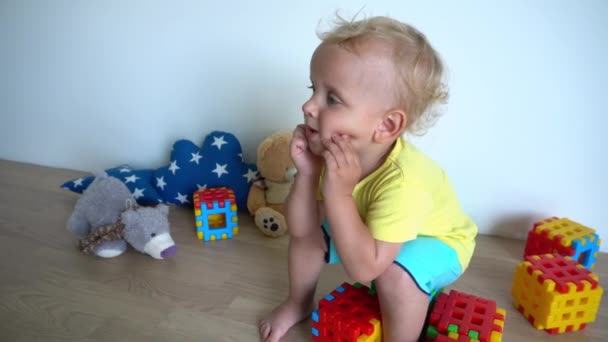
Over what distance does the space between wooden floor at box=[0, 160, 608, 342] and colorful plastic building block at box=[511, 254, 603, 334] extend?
2 cm

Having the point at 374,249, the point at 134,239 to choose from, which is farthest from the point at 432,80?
the point at 134,239

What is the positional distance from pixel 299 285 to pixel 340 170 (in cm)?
31

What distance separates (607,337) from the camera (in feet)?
2.93

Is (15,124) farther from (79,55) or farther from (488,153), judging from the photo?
(488,153)

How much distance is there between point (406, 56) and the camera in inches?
27.5

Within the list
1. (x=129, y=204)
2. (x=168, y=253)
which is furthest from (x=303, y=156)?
(x=129, y=204)

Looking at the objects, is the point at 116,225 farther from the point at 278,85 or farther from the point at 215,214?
the point at 278,85

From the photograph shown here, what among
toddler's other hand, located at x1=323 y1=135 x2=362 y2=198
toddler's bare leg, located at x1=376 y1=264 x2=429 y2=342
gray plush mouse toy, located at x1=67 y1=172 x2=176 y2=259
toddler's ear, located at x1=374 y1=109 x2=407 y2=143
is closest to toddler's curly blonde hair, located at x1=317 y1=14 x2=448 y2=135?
toddler's ear, located at x1=374 y1=109 x2=407 y2=143

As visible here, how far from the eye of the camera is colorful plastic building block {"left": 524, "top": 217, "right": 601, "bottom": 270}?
1033mm

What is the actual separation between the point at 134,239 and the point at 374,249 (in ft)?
2.21

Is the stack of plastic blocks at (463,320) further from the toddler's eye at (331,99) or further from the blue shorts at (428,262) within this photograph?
the toddler's eye at (331,99)

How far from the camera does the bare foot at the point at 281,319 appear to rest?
0.88m

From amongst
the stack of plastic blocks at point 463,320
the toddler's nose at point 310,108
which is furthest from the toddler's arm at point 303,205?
the stack of plastic blocks at point 463,320

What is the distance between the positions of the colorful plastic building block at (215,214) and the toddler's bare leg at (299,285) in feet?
1.16
